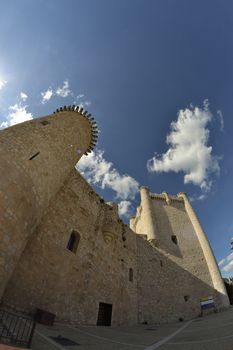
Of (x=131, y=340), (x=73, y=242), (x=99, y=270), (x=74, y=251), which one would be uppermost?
(x=73, y=242)

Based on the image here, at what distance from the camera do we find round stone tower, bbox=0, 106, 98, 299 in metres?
6.69

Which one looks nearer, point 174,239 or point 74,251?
point 74,251

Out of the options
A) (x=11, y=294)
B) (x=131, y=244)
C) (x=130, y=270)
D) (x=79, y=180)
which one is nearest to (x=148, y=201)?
(x=131, y=244)

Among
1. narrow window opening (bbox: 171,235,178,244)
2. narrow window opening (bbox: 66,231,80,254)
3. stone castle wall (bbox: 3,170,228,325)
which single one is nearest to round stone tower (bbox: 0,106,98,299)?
stone castle wall (bbox: 3,170,228,325)

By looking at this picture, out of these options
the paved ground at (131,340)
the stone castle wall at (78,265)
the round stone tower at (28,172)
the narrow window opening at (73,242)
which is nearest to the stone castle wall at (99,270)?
the stone castle wall at (78,265)

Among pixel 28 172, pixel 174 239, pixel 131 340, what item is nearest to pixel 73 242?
pixel 131 340

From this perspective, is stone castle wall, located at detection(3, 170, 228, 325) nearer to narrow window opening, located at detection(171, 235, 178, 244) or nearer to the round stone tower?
narrow window opening, located at detection(171, 235, 178, 244)

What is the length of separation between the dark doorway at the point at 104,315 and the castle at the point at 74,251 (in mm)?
53

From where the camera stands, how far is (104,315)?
41.8ft

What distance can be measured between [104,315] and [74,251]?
476 cm

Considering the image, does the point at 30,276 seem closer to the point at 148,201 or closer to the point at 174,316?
the point at 174,316

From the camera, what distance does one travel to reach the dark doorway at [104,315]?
40.6 ft

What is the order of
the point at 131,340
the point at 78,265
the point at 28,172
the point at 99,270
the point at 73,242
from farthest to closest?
the point at 99,270 → the point at 73,242 → the point at 78,265 → the point at 28,172 → the point at 131,340

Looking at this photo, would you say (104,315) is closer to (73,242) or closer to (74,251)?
(74,251)
